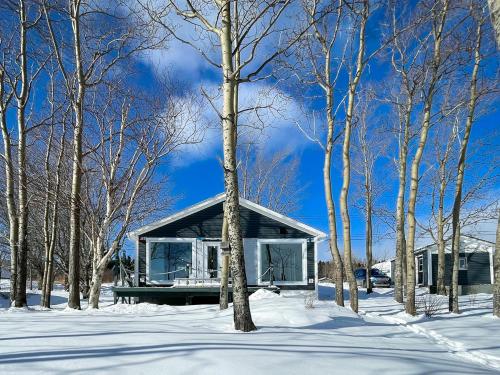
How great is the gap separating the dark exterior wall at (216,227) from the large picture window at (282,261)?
17.9 inches

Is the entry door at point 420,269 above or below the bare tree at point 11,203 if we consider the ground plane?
below

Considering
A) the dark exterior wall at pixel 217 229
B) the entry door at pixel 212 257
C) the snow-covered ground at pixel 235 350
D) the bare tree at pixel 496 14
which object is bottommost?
the snow-covered ground at pixel 235 350

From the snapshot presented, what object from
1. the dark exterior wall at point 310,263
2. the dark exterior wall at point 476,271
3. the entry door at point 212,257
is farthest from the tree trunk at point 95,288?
the dark exterior wall at point 476,271

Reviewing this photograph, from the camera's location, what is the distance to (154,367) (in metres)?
4.21

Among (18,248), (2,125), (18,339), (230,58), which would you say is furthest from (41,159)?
(18,339)

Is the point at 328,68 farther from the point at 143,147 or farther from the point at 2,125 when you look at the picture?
the point at 2,125

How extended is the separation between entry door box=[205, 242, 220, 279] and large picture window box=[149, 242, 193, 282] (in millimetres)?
683

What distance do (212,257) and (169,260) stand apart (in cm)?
171

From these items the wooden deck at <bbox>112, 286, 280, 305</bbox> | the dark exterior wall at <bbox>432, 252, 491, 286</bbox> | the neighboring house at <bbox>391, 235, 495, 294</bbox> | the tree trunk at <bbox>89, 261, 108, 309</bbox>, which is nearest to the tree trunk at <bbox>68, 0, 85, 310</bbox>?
the tree trunk at <bbox>89, 261, 108, 309</bbox>

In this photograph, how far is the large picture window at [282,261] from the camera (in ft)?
63.4

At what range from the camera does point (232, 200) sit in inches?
284

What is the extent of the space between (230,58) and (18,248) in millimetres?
9264

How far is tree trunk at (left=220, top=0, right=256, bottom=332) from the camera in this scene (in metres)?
6.95

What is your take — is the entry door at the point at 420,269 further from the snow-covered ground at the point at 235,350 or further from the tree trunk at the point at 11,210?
the tree trunk at the point at 11,210
